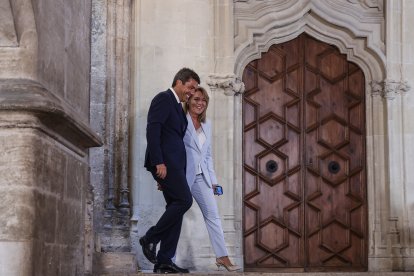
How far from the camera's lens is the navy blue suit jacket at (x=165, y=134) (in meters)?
7.58

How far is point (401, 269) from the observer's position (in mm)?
10625

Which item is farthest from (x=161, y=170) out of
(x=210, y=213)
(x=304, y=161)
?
(x=304, y=161)

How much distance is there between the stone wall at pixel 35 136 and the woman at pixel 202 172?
2891 mm

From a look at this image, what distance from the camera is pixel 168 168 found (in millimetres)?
7625

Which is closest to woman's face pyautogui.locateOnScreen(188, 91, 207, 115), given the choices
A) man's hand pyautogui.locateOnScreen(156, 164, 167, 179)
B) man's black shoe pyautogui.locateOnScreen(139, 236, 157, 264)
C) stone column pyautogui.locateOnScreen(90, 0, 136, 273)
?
man's hand pyautogui.locateOnScreen(156, 164, 167, 179)

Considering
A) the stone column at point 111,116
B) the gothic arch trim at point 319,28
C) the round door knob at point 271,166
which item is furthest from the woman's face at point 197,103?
the round door knob at point 271,166

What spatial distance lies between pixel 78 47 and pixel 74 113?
0.63 m

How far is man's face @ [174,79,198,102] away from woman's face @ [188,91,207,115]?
0.16m

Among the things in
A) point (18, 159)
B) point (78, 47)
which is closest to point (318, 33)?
point (78, 47)

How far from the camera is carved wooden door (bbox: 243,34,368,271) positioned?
11039mm

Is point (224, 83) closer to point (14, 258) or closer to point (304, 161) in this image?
point (304, 161)

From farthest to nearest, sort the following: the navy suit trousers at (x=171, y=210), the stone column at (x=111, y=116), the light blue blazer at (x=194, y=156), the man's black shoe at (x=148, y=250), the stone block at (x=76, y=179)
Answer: the stone column at (x=111, y=116) → the light blue blazer at (x=194, y=156) → the man's black shoe at (x=148, y=250) → the navy suit trousers at (x=171, y=210) → the stone block at (x=76, y=179)

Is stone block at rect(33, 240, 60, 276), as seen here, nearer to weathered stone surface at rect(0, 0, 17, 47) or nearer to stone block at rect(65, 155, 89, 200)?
stone block at rect(65, 155, 89, 200)

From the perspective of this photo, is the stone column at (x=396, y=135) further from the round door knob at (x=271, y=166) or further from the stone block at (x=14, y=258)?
the stone block at (x=14, y=258)
